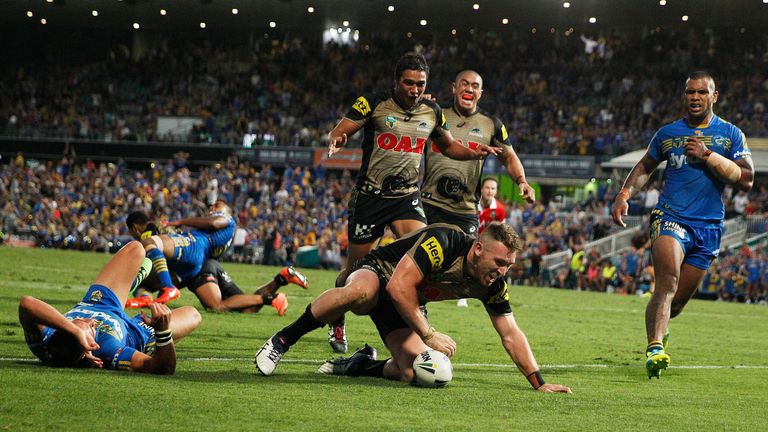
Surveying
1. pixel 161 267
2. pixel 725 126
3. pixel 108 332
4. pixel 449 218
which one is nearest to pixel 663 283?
pixel 725 126

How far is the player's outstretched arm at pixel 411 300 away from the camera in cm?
714

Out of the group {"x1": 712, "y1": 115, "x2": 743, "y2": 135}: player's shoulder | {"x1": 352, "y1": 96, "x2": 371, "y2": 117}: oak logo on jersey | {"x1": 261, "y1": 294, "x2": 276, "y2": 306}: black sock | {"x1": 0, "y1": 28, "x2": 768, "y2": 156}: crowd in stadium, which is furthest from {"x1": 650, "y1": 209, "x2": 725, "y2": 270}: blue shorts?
{"x1": 0, "y1": 28, "x2": 768, "y2": 156}: crowd in stadium

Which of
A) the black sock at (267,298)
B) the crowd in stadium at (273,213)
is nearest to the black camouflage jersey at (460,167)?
the black sock at (267,298)

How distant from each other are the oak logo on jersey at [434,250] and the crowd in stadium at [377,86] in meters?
32.2

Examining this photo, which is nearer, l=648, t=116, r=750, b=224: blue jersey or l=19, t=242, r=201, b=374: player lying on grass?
l=19, t=242, r=201, b=374: player lying on grass

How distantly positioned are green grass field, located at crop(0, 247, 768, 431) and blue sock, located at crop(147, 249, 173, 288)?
714 millimetres

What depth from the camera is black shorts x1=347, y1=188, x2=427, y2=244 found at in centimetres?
1021

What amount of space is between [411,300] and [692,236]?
3652mm

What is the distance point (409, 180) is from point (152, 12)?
4726 cm

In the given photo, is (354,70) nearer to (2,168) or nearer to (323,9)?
(323,9)

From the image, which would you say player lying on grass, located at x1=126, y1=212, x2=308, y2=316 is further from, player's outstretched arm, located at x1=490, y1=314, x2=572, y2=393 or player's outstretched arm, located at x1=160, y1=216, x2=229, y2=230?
player's outstretched arm, located at x1=490, y1=314, x2=572, y2=393

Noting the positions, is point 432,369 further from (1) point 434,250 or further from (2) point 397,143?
(2) point 397,143

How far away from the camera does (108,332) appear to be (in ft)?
24.1

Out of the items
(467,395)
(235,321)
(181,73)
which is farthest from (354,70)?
(467,395)
